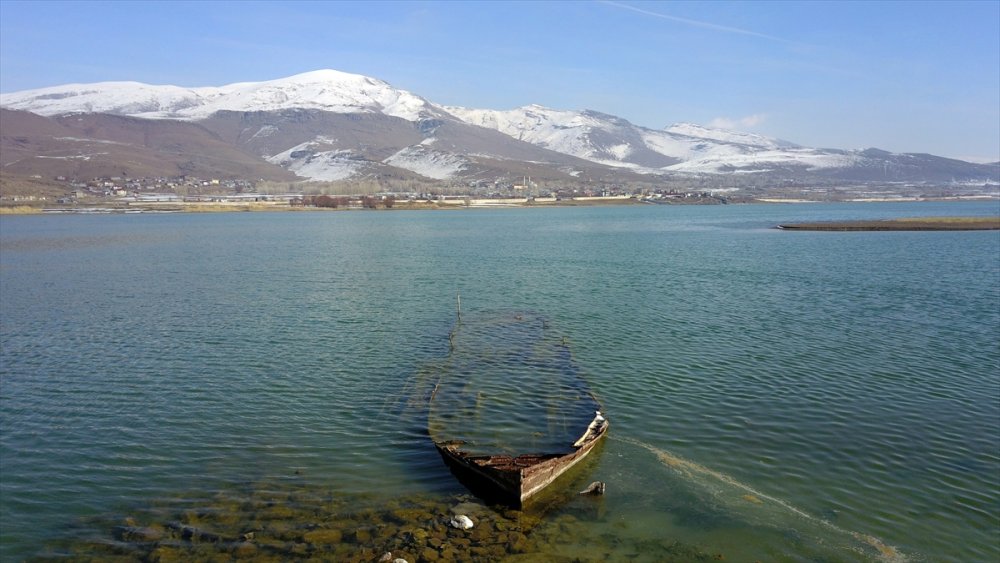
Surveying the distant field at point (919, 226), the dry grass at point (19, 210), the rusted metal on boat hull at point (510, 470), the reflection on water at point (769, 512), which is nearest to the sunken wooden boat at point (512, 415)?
the rusted metal on boat hull at point (510, 470)

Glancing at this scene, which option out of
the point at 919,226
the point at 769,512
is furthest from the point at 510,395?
the point at 919,226

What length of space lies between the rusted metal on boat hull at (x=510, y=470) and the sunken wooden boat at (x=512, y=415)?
0.9 inches

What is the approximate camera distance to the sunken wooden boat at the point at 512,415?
14.3 metres

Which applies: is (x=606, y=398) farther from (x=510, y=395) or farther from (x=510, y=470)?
(x=510, y=470)

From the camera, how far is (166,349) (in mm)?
27609

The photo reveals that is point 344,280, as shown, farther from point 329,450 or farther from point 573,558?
point 573,558

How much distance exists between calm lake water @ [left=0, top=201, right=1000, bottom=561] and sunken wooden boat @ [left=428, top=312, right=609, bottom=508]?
0.65 m

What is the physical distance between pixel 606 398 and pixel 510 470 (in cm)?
760

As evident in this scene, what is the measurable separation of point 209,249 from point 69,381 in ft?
176

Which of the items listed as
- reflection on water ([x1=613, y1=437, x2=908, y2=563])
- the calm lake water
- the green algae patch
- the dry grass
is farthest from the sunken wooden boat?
the dry grass

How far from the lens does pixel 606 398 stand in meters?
20.6

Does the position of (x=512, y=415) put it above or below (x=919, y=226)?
below

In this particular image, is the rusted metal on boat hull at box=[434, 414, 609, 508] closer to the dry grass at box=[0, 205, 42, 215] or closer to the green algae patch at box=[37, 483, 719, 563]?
the green algae patch at box=[37, 483, 719, 563]

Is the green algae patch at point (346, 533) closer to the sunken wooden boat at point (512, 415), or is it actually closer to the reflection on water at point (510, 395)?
the sunken wooden boat at point (512, 415)
